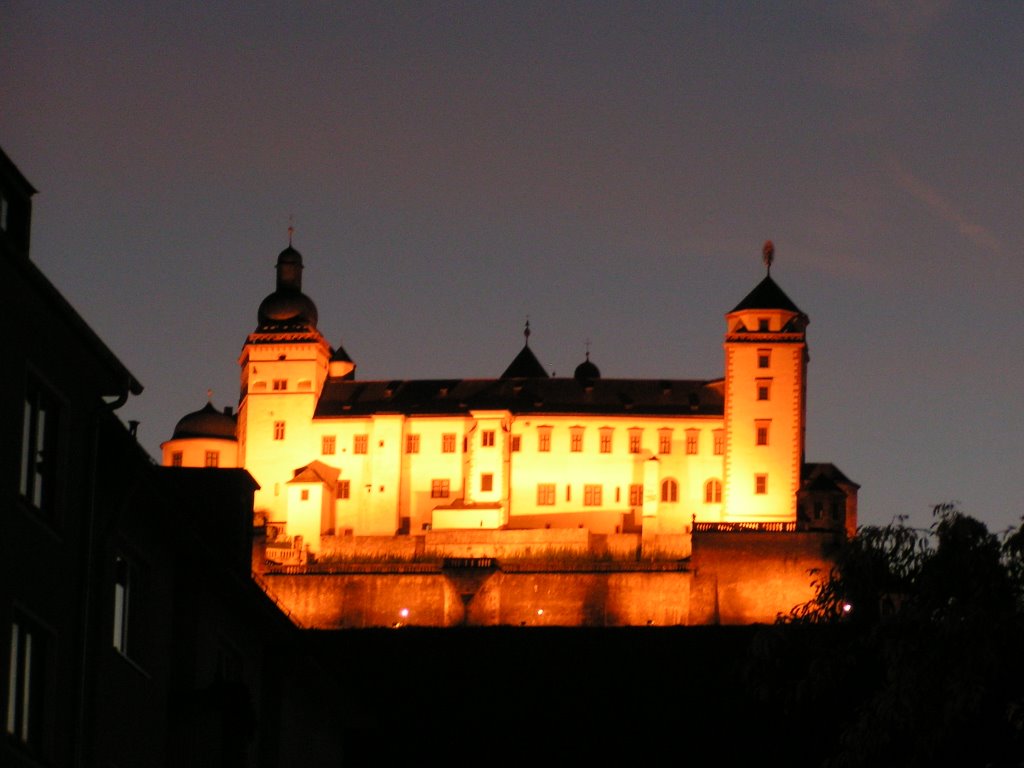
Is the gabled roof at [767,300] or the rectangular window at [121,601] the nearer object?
the rectangular window at [121,601]

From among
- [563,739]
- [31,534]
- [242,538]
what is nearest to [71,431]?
[31,534]

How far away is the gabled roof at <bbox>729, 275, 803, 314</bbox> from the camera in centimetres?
9169

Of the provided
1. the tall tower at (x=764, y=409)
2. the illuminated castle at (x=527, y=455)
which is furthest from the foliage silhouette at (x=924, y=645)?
the tall tower at (x=764, y=409)

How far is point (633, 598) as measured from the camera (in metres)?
79.5

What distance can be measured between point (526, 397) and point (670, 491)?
8.77 meters

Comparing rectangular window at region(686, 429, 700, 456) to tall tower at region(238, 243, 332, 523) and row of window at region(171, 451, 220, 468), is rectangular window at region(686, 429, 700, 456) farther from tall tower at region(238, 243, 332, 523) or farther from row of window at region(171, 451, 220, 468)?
row of window at region(171, 451, 220, 468)

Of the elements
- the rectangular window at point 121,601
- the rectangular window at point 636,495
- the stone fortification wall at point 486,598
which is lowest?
the rectangular window at point 121,601

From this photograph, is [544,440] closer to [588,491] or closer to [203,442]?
[588,491]

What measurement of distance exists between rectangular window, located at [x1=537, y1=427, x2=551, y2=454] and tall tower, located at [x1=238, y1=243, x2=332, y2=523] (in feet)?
28.3

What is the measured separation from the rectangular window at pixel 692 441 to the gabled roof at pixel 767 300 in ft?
16.6

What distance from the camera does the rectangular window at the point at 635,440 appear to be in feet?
300

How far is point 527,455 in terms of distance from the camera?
300ft

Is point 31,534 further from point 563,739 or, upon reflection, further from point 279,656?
point 563,739

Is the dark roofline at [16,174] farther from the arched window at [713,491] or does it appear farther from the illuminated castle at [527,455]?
the arched window at [713,491]
